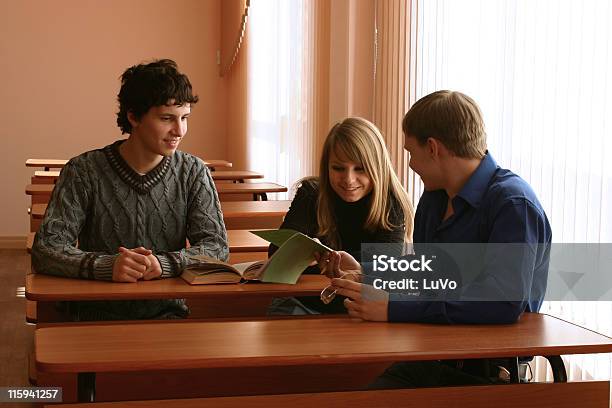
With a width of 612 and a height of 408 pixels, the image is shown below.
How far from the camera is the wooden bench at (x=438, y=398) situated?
1.87 m

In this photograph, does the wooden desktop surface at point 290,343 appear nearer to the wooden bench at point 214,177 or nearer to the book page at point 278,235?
the book page at point 278,235

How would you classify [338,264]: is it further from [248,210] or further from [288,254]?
[248,210]

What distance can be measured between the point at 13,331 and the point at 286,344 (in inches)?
152

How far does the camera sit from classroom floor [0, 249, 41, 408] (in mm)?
4363

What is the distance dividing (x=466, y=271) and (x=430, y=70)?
212 centimetres

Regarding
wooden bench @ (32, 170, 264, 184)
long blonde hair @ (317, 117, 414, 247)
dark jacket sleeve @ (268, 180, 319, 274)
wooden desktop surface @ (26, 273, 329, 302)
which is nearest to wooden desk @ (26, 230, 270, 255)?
dark jacket sleeve @ (268, 180, 319, 274)

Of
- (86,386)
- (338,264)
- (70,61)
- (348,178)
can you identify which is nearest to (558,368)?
(338,264)

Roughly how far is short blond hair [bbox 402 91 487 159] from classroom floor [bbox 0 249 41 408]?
2347 millimetres

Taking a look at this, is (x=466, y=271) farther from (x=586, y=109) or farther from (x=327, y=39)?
(x=327, y=39)

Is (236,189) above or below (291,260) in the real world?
below

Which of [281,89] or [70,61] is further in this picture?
[70,61]

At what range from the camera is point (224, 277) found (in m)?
2.70

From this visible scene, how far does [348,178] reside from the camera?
3000 millimetres

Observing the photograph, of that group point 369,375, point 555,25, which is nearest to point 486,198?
point 369,375
